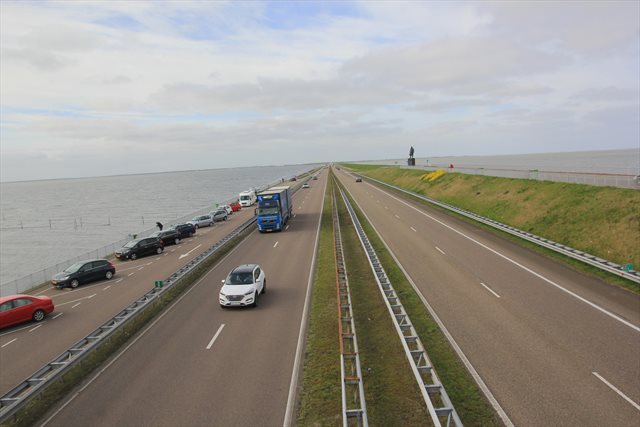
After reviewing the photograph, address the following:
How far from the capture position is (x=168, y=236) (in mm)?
40812

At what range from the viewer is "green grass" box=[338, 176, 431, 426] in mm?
10070

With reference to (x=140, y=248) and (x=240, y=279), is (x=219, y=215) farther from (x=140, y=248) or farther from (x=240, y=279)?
(x=240, y=279)

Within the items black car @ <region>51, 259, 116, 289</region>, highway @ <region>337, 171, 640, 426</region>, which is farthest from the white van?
highway @ <region>337, 171, 640, 426</region>

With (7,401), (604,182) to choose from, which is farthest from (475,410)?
(604,182)

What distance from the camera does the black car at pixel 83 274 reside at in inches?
1048

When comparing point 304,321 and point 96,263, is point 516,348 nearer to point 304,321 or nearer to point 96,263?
point 304,321

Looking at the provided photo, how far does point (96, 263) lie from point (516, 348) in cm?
2698

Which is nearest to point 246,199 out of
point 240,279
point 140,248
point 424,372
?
point 140,248

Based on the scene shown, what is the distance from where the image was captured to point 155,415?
1071 cm

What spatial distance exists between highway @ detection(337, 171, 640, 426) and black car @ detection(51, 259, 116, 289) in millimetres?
20781

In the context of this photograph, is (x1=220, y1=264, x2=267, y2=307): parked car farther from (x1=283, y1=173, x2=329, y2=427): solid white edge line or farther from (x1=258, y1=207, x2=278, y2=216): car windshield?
(x1=258, y1=207, x2=278, y2=216): car windshield

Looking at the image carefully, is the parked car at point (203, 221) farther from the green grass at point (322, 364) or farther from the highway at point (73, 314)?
the green grass at point (322, 364)

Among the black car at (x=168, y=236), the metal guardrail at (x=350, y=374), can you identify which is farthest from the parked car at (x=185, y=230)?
the metal guardrail at (x=350, y=374)

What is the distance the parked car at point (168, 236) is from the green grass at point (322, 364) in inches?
930
